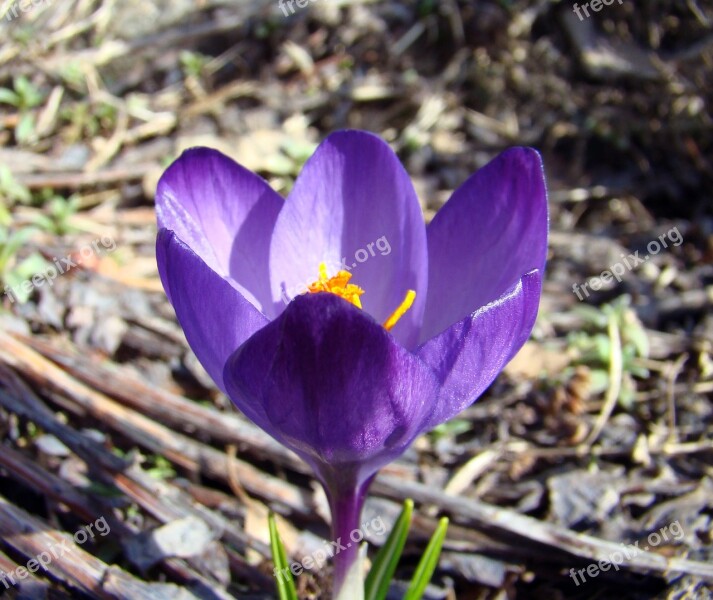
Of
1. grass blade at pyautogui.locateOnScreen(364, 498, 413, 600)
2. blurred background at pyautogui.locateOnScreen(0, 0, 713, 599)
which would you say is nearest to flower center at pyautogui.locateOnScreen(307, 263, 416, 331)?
grass blade at pyautogui.locateOnScreen(364, 498, 413, 600)

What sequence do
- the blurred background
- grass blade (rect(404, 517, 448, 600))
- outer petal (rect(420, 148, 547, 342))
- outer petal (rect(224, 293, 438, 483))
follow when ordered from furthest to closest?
the blurred background → grass blade (rect(404, 517, 448, 600)) → outer petal (rect(420, 148, 547, 342)) → outer petal (rect(224, 293, 438, 483))

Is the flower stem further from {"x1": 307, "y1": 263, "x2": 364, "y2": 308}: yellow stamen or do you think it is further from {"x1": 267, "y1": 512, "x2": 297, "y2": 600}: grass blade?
{"x1": 307, "y1": 263, "x2": 364, "y2": 308}: yellow stamen

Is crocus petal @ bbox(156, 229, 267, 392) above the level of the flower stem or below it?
above

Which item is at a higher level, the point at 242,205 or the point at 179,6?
the point at 179,6

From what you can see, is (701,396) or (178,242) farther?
(701,396)

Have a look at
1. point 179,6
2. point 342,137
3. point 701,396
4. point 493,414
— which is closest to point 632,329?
point 701,396

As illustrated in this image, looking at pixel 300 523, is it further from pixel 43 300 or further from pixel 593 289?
pixel 593 289

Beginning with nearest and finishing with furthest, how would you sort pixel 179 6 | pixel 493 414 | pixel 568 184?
pixel 493 414 → pixel 568 184 → pixel 179 6
